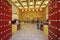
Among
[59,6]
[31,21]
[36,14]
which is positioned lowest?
[31,21]

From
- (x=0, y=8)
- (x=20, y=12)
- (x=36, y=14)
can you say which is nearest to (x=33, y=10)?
(x=36, y=14)

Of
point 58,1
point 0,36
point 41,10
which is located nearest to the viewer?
point 58,1

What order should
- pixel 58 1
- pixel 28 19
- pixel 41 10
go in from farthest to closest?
pixel 28 19 < pixel 41 10 < pixel 58 1

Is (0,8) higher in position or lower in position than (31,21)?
higher

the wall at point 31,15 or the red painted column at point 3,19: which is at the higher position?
the red painted column at point 3,19

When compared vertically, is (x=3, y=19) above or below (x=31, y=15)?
above

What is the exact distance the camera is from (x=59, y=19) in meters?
4.22

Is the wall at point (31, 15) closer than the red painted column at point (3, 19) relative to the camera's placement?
No

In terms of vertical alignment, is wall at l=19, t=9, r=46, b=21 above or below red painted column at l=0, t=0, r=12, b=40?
below

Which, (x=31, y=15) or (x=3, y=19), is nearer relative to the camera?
(x=3, y=19)

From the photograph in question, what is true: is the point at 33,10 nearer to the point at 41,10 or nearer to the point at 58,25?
the point at 41,10

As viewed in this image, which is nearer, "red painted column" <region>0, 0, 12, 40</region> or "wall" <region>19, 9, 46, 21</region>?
"red painted column" <region>0, 0, 12, 40</region>

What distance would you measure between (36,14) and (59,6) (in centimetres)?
2479

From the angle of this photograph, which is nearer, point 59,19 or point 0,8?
point 59,19
